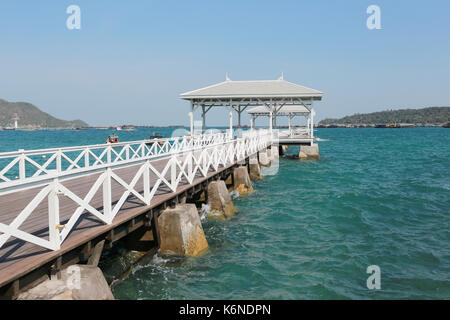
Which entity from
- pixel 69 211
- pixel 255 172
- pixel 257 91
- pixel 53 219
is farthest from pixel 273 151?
pixel 53 219

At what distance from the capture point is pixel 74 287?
450 cm

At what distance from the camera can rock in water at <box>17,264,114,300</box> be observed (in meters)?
4.36

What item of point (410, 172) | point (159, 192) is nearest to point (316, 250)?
point (159, 192)

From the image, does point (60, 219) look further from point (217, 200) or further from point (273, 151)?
point (273, 151)

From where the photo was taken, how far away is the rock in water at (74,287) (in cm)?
436

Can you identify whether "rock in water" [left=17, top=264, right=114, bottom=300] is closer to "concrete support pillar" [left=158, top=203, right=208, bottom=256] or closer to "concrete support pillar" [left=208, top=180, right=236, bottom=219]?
"concrete support pillar" [left=158, top=203, right=208, bottom=256]

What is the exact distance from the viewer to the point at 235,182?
1612 centimetres

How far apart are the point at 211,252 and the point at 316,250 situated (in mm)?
2795

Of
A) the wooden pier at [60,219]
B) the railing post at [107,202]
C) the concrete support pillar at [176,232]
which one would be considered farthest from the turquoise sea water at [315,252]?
the railing post at [107,202]
